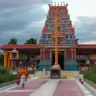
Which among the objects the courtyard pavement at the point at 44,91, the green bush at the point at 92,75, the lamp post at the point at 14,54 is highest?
the lamp post at the point at 14,54

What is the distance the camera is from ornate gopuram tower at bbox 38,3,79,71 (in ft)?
290

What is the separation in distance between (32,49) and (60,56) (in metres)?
7.45

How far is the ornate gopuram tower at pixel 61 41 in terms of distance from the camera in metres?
88.3

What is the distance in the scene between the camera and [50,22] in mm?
91375

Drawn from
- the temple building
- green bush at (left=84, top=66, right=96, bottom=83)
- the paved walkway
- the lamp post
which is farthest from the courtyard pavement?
the lamp post

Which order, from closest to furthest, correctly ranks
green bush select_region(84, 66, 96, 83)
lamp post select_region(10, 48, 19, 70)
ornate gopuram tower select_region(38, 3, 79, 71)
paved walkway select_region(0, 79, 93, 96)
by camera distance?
paved walkway select_region(0, 79, 93, 96), green bush select_region(84, 66, 96, 83), ornate gopuram tower select_region(38, 3, 79, 71), lamp post select_region(10, 48, 19, 70)

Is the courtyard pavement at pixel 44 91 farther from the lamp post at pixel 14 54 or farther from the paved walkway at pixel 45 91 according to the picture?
the lamp post at pixel 14 54

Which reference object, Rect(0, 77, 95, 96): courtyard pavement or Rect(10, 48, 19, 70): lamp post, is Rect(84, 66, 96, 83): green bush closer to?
Rect(0, 77, 95, 96): courtyard pavement

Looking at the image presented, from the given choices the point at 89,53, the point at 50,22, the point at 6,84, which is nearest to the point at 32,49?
the point at 50,22

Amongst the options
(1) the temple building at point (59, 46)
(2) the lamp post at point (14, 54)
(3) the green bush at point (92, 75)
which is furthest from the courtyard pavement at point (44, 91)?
(2) the lamp post at point (14, 54)

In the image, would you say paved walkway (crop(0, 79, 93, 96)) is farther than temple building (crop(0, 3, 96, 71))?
No

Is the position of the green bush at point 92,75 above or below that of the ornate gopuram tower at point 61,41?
below

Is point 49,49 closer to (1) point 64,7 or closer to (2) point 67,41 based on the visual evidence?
(2) point 67,41

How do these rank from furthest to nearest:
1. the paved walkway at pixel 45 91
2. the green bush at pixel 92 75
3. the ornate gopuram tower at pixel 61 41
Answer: the ornate gopuram tower at pixel 61 41 → the green bush at pixel 92 75 → the paved walkway at pixel 45 91
